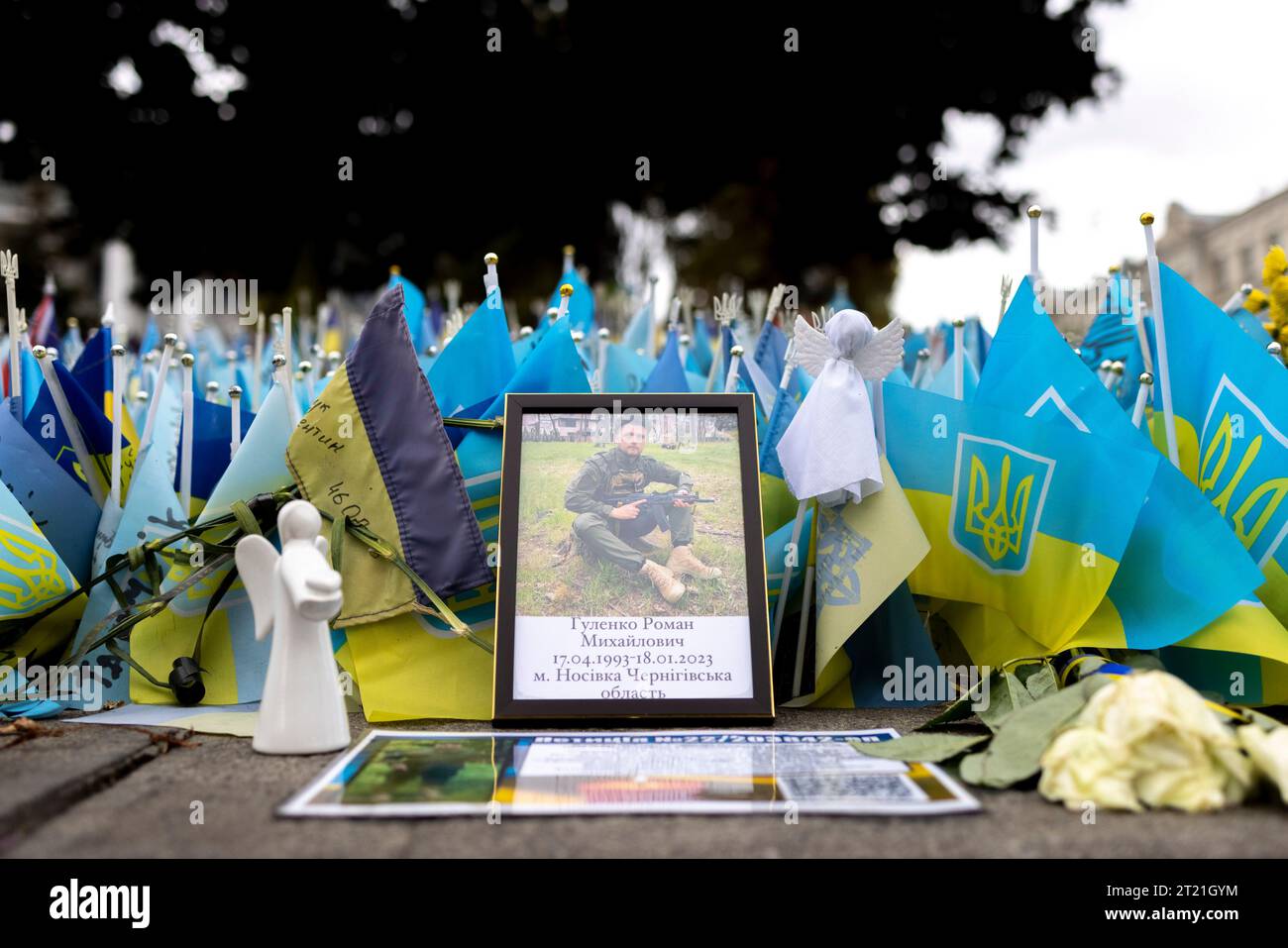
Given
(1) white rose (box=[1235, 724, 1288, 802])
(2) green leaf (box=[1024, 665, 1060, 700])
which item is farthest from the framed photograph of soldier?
(1) white rose (box=[1235, 724, 1288, 802])

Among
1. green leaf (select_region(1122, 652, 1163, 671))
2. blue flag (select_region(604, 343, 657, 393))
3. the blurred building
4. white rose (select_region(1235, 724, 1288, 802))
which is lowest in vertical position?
white rose (select_region(1235, 724, 1288, 802))

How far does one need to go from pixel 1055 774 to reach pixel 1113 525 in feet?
2.25

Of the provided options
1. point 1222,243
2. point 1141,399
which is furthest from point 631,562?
point 1222,243

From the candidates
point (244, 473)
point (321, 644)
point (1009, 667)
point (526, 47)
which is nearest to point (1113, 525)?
point (1009, 667)

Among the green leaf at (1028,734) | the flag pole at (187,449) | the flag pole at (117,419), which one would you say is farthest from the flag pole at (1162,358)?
the flag pole at (117,419)

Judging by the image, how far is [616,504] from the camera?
220 centimetres

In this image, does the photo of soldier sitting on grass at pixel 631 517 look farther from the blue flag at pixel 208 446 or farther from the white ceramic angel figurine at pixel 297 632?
the blue flag at pixel 208 446

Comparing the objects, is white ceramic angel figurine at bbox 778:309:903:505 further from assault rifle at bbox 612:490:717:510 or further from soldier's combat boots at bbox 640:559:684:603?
soldier's combat boots at bbox 640:559:684:603

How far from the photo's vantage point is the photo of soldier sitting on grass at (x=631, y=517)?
213cm

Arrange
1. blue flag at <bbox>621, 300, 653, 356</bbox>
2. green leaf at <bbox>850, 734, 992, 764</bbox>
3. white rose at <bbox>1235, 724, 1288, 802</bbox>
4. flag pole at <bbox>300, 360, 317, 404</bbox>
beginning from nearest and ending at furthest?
white rose at <bbox>1235, 724, 1288, 802</bbox>, green leaf at <bbox>850, 734, 992, 764</bbox>, flag pole at <bbox>300, 360, 317, 404</bbox>, blue flag at <bbox>621, 300, 653, 356</bbox>

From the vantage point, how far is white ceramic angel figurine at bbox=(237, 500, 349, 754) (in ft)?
5.90

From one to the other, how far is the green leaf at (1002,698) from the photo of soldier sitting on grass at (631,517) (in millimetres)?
493
